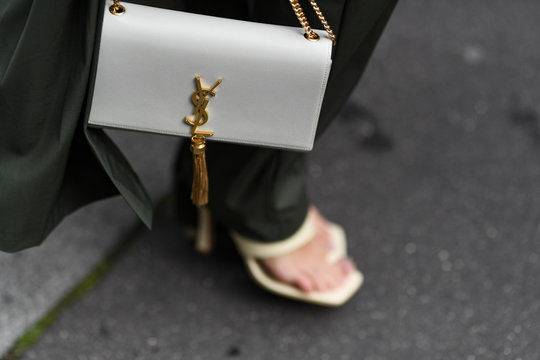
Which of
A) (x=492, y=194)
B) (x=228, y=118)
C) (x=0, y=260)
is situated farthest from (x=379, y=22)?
(x=0, y=260)

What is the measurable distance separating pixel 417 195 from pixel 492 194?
19 centimetres

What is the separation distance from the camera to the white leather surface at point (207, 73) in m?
0.85

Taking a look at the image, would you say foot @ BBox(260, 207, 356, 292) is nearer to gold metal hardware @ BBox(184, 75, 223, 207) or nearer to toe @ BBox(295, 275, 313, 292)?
toe @ BBox(295, 275, 313, 292)

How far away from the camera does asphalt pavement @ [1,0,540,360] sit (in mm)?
1247

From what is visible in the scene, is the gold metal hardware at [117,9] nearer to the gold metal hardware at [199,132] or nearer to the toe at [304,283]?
the gold metal hardware at [199,132]

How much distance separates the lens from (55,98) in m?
0.87

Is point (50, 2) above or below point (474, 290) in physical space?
above

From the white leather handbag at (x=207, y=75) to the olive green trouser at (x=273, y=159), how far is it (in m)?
0.05

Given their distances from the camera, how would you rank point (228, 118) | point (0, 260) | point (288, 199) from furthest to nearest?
point (0, 260) → point (288, 199) → point (228, 118)

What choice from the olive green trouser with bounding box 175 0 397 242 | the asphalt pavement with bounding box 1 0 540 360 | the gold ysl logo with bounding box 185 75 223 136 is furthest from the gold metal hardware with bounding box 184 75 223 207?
the asphalt pavement with bounding box 1 0 540 360

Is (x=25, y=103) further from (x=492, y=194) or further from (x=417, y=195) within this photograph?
(x=492, y=194)

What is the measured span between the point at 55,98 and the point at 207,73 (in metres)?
0.21

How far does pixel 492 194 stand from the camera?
1613 millimetres

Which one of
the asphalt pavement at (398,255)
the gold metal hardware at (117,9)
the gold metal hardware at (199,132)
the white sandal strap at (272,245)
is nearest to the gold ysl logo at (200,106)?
the gold metal hardware at (199,132)
